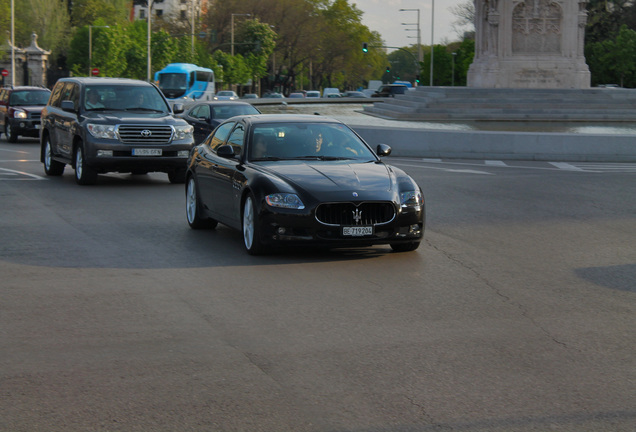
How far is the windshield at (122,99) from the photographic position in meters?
18.8

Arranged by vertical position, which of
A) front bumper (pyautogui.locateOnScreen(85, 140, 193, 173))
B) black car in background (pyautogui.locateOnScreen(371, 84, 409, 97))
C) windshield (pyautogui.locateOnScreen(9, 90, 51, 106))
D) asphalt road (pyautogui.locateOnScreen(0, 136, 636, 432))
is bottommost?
asphalt road (pyautogui.locateOnScreen(0, 136, 636, 432))

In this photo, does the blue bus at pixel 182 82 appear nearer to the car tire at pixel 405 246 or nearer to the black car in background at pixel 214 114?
the black car in background at pixel 214 114

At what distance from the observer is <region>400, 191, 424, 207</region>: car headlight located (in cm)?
1024

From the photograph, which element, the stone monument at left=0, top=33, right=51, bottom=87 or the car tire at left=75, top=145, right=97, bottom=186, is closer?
the car tire at left=75, top=145, right=97, bottom=186

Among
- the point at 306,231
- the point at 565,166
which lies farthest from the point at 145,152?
the point at 565,166

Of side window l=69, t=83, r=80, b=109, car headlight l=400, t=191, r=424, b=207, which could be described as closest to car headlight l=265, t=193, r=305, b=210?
car headlight l=400, t=191, r=424, b=207

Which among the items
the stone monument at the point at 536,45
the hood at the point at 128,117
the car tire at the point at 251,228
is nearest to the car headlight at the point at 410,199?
the car tire at the point at 251,228

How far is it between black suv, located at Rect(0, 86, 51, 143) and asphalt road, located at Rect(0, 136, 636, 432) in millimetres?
19172

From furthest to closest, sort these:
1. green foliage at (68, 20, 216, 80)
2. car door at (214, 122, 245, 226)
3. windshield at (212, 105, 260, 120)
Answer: green foliage at (68, 20, 216, 80)
windshield at (212, 105, 260, 120)
car door at (214, 122, 245, 226)

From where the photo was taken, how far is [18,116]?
1238 inches

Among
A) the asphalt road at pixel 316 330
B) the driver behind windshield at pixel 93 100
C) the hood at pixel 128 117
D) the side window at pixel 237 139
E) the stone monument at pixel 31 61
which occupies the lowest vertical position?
the asphalt road at pixel 316 330

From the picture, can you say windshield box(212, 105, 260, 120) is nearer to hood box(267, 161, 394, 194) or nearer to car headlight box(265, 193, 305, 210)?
hood box(267, 161, 394, 194)

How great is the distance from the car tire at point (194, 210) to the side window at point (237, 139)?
870 mm

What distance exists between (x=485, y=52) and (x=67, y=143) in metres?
23.4
